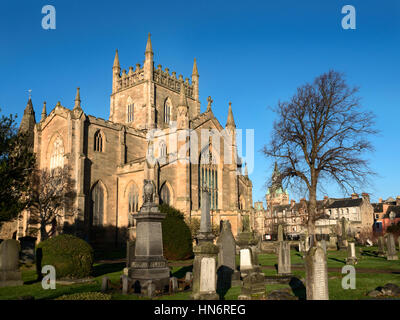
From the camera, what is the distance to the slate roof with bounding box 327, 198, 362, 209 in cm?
8717

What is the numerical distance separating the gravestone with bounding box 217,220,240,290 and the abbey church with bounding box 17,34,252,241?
23.7 meters

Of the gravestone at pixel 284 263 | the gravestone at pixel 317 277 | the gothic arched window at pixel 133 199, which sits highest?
the gothic arched window at pixel 133 199

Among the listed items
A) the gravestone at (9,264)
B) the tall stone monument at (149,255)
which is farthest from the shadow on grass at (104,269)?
the tall stone monument at (149,255)

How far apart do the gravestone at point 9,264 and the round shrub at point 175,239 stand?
1267cm

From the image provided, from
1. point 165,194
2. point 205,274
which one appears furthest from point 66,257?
point 165,194

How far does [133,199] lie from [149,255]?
94.7 feet


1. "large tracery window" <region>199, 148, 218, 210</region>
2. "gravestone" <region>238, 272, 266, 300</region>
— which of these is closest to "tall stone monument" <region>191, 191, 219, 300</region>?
"gravestone" <region>238, 272, 266, 300</region>

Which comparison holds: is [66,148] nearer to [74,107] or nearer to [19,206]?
[74,107]

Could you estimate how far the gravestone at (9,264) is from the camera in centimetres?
1511

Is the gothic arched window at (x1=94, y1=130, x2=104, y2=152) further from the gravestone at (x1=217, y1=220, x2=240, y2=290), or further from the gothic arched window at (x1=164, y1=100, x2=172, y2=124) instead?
the gravestone at (x1=217, y1=220, x2=240, y2=290)

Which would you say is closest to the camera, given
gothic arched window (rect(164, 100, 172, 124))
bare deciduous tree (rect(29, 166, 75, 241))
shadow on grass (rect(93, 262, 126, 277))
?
shadow on grass (rect(93, 262, 126, 277))

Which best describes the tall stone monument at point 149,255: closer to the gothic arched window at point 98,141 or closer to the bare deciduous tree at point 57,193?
the bare deciduous tree at point 57,193

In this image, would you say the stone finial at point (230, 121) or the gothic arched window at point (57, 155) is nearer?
the gothic arched window at point (57, 155)

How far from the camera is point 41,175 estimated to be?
38.6 m
